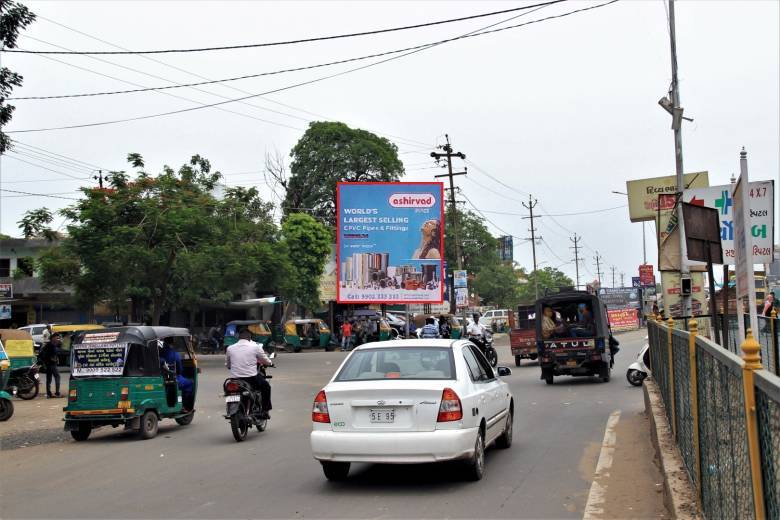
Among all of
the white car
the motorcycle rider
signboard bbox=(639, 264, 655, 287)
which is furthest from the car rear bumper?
signboard bbox=(639, 264, 655, 287)

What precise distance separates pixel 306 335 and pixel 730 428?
4056 cm

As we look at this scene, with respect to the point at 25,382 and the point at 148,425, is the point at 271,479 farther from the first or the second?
the point at 25,382

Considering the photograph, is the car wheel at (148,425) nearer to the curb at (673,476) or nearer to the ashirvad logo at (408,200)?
the curb at (673,476)

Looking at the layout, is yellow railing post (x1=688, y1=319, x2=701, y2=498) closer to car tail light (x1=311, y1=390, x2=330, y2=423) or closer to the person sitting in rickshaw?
car tail light (x1=311, y1=390, x2=330, y2=423)

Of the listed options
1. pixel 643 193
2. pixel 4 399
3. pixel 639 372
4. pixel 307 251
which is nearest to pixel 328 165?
pixel 307 251

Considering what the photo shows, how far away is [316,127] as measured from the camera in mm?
62156

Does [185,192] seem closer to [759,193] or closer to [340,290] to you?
[340,290]

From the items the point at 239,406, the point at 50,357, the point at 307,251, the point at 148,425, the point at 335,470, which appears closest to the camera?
the point at 335,470

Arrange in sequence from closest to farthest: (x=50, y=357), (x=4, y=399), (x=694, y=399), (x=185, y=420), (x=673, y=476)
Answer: (x=694, y=399), (x=673, y=476), (x=185, y=420), (x=4, y=399), (x=50, y=357)

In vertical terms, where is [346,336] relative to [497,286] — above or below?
below

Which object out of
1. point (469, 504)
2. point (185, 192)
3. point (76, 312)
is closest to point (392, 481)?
point (469, 504)

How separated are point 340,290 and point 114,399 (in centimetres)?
1951

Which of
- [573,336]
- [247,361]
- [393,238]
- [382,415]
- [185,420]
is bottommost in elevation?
[185,420]

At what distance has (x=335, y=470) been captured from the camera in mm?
8742
